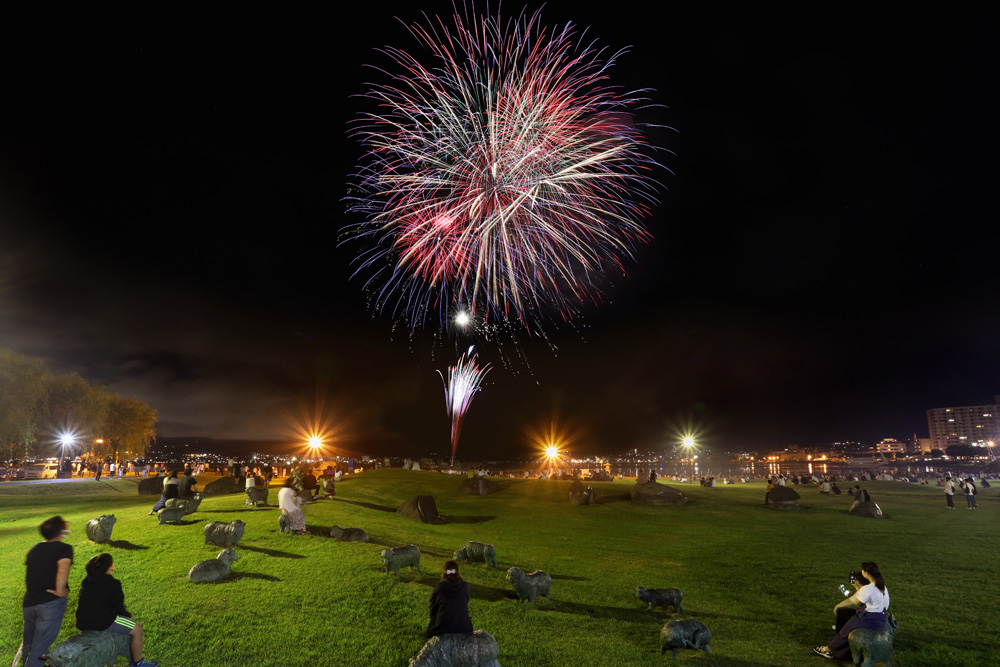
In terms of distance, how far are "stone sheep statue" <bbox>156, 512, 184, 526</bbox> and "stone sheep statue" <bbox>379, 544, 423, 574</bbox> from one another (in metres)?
10.1

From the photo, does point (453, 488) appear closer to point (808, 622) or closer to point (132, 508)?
point (132, 508)

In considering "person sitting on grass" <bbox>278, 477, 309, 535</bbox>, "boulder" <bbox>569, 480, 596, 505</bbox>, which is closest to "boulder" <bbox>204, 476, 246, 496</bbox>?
"person sitting on grass" <bbox>278, 477, 309, 535</bbox>

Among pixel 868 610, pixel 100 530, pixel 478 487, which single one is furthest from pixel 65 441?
pixel 868 610

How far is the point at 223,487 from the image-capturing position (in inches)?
1260

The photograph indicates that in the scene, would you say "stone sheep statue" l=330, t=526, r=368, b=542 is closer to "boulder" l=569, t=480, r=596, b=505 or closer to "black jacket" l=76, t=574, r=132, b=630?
"black jacket" l=76, t=574, r=132, b=630

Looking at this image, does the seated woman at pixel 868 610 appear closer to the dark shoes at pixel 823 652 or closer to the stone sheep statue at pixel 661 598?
the dark shoes at pixel 823 652

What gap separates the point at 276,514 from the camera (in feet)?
74.4

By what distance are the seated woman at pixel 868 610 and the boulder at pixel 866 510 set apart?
25.1 m

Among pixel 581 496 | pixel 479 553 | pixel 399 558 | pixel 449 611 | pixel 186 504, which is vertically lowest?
pixel 581 496

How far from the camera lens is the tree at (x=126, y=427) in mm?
63688

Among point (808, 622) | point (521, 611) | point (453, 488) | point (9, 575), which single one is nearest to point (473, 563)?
point (521, 611)

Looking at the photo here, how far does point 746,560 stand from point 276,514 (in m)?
19.4

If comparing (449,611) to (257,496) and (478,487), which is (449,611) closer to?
(257,496)

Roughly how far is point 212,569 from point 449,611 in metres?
7.72
